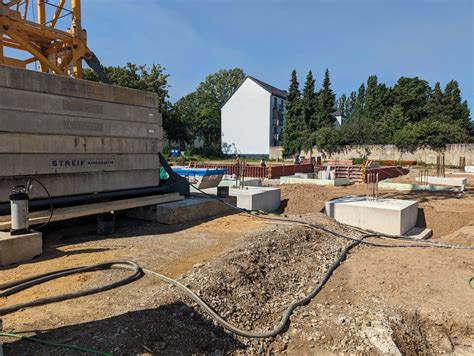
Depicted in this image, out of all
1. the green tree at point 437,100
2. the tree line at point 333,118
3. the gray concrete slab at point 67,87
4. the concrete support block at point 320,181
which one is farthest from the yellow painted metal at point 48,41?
the green tree at point 437,100

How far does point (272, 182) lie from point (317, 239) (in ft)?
48.5

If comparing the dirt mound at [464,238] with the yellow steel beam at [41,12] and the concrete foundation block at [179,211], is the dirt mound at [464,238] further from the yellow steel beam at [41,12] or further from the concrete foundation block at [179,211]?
the yellow steel beam at [41,12]

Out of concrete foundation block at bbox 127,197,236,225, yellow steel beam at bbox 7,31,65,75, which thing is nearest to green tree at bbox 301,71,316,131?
yellow steel beam at bbox 7,31,65,75

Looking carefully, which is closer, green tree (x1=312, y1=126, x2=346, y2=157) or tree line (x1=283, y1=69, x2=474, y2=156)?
tree line (x1=283, y1=69, x2=474, y2=156)

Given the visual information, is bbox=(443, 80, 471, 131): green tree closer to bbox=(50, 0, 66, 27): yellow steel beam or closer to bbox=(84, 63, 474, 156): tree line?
bbox=(84, 63, 474, 156): tree line

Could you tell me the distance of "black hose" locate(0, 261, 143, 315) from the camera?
12.3 feet

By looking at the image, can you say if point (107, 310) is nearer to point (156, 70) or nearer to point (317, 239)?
point (317, 239)

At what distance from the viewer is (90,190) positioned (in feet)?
22.3

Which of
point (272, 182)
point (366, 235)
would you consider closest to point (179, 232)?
point (366, 235)

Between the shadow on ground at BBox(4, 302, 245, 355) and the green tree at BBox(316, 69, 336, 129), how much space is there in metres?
52.8

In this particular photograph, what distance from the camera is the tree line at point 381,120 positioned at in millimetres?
41697

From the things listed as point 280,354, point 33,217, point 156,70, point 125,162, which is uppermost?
point 156,70

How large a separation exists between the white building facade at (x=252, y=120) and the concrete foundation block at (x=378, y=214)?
47902 millimetres

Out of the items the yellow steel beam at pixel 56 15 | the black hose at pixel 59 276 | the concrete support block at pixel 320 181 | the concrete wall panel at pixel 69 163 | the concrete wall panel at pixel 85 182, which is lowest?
the black hose at pixel 59 276
